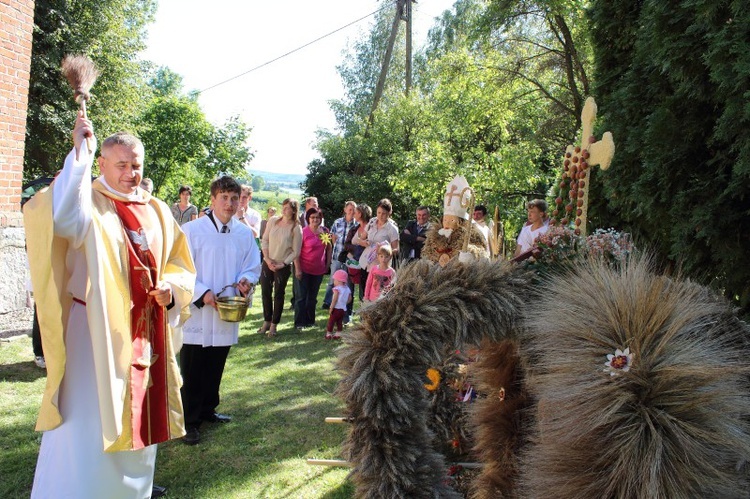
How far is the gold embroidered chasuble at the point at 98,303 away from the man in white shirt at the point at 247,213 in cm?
559

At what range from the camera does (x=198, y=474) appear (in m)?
4.09

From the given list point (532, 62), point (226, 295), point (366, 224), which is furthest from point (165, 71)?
point (226, 295)

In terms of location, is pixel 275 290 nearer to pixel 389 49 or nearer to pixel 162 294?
pixel 162 294

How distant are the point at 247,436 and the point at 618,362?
3595 mm

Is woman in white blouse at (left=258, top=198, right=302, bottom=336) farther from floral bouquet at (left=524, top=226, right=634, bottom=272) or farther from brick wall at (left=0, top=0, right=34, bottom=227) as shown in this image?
floral bouquet at (left=524, top=226, right=634, bottom=272)

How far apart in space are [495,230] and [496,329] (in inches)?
108

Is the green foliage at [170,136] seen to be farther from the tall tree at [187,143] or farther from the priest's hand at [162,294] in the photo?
the priest's hand at [162,294]

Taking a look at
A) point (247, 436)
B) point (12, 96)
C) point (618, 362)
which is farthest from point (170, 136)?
point (618, 362)

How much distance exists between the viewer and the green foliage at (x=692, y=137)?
329 centimetres

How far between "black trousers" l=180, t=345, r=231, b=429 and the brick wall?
398 cm

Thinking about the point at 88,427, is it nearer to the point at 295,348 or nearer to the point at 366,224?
the point at 295,348

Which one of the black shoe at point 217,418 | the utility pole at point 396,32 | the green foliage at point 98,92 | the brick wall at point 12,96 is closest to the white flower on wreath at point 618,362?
the black shoe at point 217,418

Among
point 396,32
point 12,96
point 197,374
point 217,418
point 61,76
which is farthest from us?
point 396,32

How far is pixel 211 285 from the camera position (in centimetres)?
472
